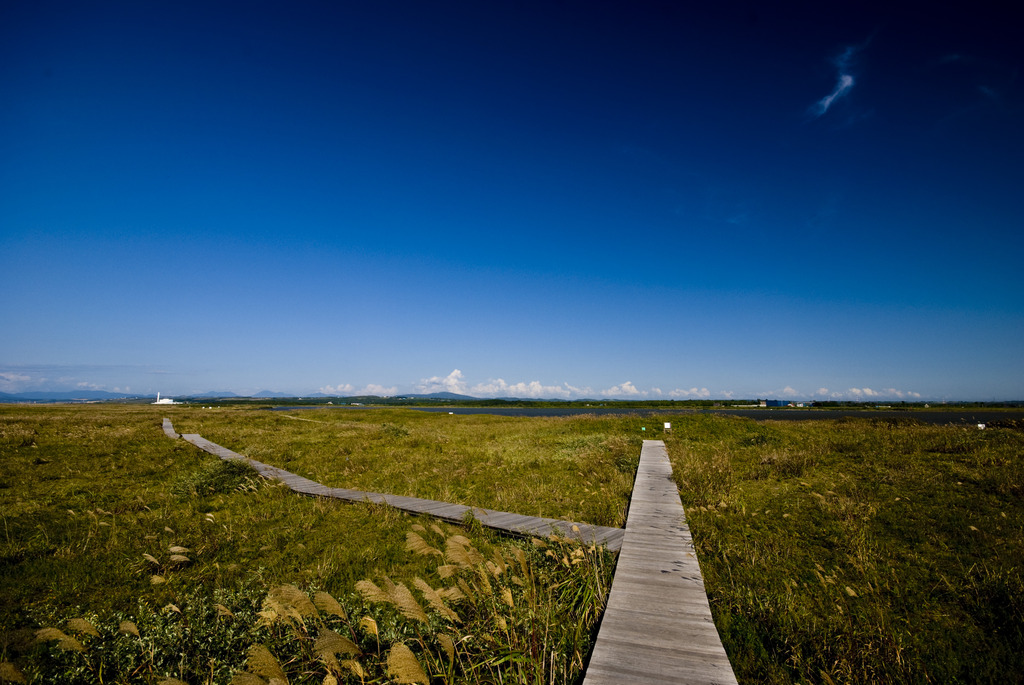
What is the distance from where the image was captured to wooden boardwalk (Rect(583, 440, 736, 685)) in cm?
416

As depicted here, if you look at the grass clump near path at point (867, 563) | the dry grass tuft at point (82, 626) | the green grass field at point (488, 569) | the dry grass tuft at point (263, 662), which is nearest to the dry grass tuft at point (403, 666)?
the green grass field at point (488, 569)

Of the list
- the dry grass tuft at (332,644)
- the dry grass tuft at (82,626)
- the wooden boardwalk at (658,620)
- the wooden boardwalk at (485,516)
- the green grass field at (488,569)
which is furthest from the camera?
the wooden boardwalk at (485,516)

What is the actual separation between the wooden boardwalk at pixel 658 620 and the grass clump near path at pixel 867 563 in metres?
0.55

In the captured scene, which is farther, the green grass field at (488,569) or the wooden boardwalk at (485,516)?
the wooden boardwalk at (485,516)

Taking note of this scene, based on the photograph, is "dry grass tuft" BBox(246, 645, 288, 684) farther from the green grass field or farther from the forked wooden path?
the forked wooden path

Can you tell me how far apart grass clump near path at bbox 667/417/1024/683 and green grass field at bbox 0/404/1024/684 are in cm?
4

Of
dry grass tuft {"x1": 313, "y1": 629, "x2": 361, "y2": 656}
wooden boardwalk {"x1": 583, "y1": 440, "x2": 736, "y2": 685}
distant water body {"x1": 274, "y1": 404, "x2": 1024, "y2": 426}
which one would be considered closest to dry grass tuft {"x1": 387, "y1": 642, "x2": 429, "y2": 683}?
dry grass tuft {"x1": 313, "y1": 629, "x2": 361, "y2": 656}

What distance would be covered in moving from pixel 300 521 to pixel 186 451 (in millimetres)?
16353

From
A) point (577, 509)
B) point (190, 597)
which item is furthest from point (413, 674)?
point (577, 509)

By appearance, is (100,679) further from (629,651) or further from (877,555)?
(877,555)

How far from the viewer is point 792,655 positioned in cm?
496

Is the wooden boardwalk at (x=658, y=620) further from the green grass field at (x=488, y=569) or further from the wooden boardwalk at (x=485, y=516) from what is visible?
the wooden boardwalk at (x=485, y=516)

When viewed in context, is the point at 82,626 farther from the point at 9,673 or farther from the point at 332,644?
the point at 332,644

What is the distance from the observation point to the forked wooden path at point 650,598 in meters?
4.20
